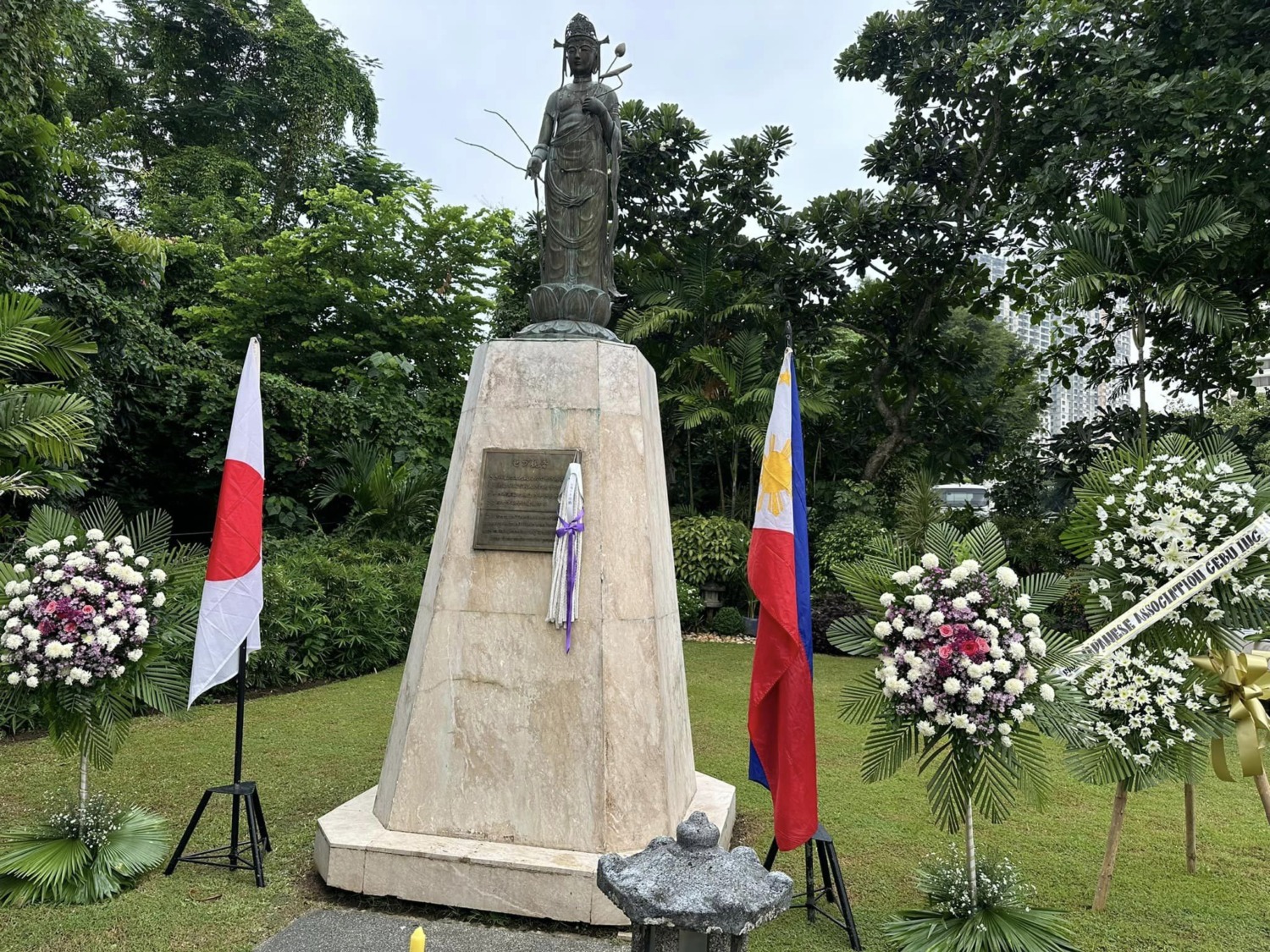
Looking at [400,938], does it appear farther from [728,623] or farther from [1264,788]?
[728,623]

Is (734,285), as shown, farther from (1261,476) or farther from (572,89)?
(1261,476)

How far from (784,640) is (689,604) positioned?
10.0 m

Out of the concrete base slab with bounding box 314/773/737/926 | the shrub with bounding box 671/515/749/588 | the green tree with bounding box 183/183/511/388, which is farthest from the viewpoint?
the green tree with bounding box 183/183/511/388

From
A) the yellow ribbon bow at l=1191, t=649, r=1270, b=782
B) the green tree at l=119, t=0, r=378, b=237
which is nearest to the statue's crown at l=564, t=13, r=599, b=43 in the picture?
the yellow ribbon bow at l=1191, t=649, r=1270, b=782

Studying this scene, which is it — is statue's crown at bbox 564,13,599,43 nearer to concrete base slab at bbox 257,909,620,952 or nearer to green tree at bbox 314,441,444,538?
concrete base slab at bbox 257,909,620,952

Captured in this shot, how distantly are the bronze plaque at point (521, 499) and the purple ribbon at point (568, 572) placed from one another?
0.48ft

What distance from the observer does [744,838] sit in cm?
546

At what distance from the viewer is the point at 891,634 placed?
372 centimetres

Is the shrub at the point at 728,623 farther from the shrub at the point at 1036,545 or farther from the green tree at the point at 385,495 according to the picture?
the green tree at the point at 385,495

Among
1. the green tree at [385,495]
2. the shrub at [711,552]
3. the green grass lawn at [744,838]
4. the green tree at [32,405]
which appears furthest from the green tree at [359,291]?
the green grass lawn at [744,838]

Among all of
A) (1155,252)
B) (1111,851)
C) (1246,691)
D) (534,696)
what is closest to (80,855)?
(534,696)

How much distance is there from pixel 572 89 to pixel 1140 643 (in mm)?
4565

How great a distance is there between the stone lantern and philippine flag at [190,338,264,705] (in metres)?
3.10

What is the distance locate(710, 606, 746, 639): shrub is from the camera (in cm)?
1403
